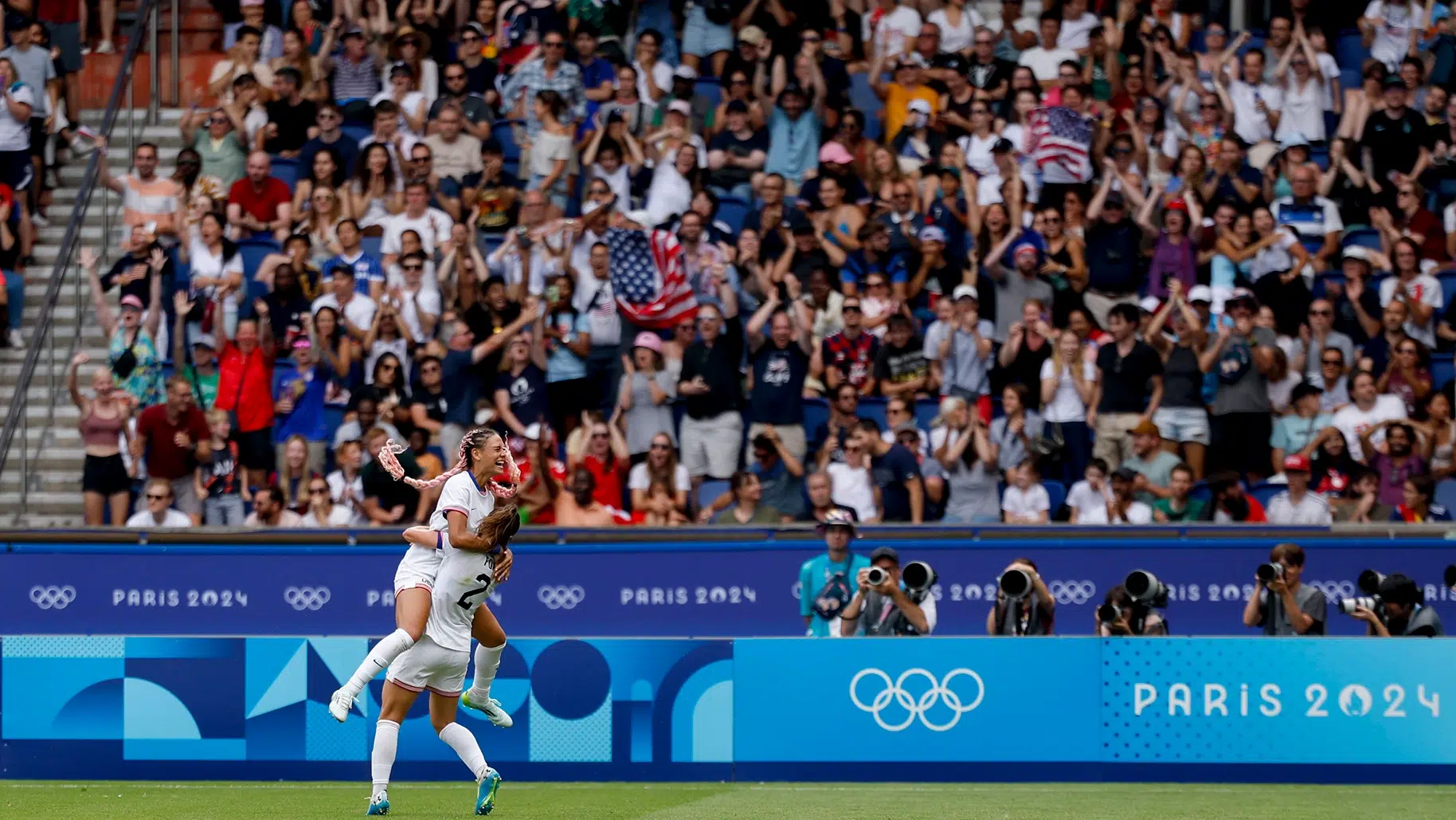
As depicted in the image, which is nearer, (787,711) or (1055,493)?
(787,711)

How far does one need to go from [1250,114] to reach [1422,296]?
2.86 m

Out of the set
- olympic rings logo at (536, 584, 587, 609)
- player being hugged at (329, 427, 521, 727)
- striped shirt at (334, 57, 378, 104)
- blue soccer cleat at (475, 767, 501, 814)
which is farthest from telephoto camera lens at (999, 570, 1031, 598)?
striped shirt at (334, 57, 378, 104)

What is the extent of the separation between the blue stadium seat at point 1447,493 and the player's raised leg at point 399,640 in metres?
9.89

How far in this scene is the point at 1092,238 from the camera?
63.0ft

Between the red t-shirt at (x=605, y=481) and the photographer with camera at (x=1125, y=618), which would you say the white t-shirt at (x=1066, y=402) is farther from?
the photographer with camera at (x=1125, y=618)

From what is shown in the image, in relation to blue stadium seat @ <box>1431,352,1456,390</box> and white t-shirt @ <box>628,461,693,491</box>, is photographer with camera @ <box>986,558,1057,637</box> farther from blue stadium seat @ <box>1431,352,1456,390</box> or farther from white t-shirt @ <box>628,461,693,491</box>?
blue stadium seat @ <box>1431,352,1456,390</box>

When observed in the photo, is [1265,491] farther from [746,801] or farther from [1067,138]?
[746,801]

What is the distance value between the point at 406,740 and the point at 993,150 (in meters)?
8.79

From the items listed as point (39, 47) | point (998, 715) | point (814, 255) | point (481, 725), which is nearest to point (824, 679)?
point (998, 715)

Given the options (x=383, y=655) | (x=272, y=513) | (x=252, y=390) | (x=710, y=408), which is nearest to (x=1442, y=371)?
(x=710, y=408)

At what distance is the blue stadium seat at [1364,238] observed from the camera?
1953 centimetres

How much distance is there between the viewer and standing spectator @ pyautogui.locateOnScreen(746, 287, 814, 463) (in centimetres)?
1825

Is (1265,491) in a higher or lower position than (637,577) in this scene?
higher

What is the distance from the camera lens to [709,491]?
1839cm
